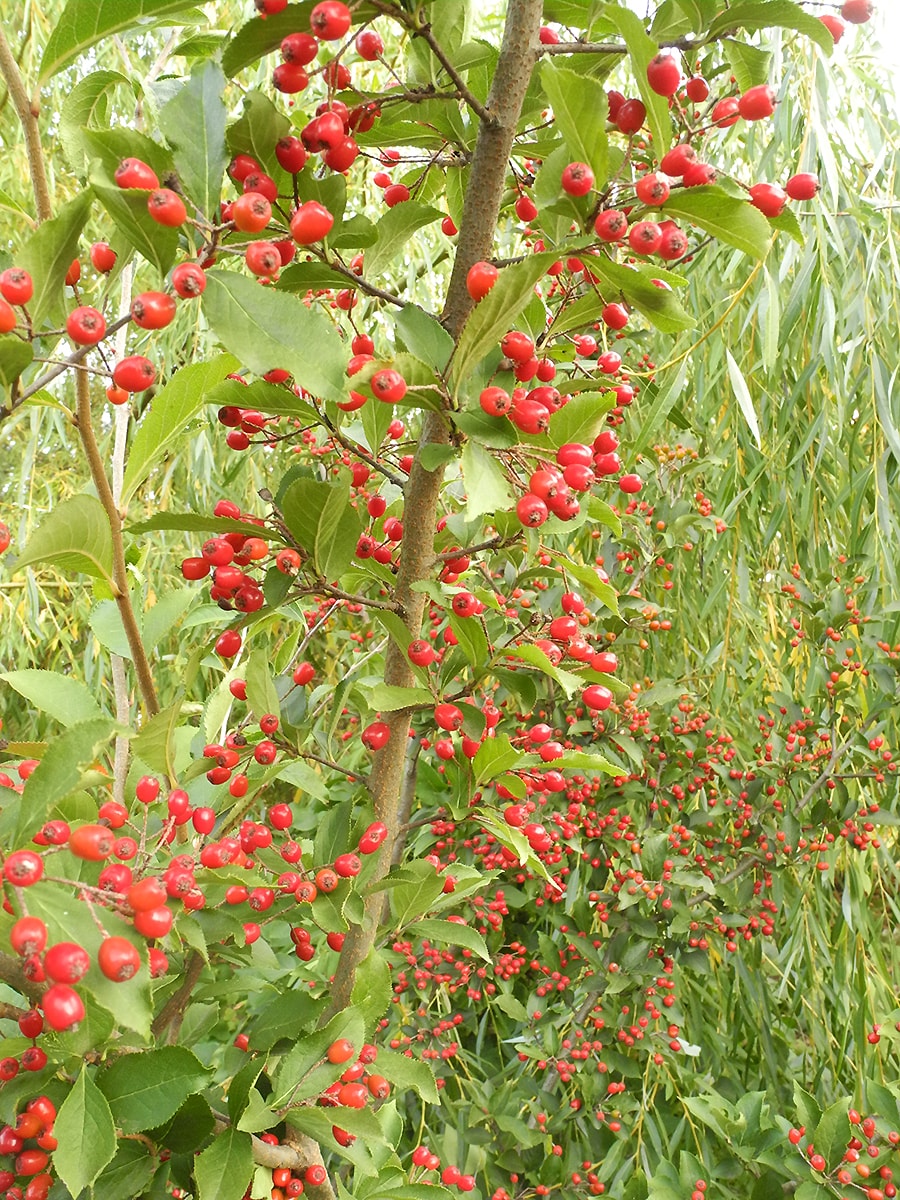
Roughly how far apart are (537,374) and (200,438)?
2.15 metres

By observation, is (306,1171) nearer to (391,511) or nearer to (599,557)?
(391,511)

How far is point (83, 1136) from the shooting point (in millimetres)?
713

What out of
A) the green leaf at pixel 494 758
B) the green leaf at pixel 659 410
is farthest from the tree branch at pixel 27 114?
the green leaf at pixel 659 410

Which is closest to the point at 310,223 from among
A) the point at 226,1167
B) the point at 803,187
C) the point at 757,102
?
the point at 757,102

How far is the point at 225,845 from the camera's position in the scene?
2.82 feet

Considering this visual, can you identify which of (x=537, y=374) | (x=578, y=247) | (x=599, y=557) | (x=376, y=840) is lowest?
(x=599, y=557)

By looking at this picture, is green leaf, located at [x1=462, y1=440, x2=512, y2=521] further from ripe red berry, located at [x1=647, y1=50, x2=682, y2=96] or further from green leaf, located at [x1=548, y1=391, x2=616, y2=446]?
ripe red berry, located at [x1=647, y1=50, x2=682, y2=96]

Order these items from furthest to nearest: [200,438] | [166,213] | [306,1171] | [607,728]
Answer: [200,438]
[607,728]
[306,1171]
[166,213]

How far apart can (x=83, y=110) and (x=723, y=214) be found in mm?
580

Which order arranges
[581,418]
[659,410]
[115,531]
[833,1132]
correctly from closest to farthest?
[115,531]
[581,418]
[833,1132]
[659,410]

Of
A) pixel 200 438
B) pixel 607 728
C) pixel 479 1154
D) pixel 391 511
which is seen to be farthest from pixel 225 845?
pixel 200 438

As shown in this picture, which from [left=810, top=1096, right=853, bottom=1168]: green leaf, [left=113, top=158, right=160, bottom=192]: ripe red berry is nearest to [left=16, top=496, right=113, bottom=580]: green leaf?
[left=113, top=158, right=160, bottom=192]: ripe red berry

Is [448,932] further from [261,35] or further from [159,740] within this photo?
[261,35]

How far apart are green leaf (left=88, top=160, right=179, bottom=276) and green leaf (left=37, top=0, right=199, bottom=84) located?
10cm
